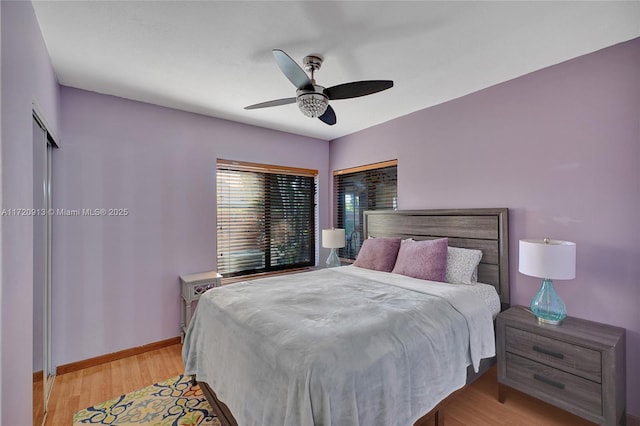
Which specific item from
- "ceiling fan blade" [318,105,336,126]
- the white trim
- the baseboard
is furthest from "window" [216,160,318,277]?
"ceiling fan blade" [318,105,336,126]

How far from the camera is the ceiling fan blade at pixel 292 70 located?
1558 mm

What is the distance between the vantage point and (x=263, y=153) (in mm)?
3893

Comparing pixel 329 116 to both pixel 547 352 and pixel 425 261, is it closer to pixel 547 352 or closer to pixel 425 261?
pixel 425 261

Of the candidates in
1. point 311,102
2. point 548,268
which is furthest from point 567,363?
point 311,102

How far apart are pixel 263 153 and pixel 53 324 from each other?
278 centimetres

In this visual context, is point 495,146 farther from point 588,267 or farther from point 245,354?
point 245,354

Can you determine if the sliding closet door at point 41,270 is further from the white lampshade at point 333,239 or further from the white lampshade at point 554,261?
the white lampshade at point 554,261

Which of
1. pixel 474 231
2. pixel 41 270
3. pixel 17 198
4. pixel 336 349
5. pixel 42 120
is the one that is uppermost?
pixel 42 120

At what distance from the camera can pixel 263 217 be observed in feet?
13.2

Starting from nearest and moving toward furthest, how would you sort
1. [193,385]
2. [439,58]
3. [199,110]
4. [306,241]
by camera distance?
[439,58] → [193,385] → [199,110] → [306,241]

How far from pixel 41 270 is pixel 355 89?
2655mm

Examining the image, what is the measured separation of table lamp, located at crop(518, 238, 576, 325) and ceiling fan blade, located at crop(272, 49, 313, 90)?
6.33 feet

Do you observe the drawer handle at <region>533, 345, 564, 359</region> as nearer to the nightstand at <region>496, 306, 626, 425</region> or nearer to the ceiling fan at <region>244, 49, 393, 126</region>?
the nightstand at <region>496, 306, 626, 425</region>

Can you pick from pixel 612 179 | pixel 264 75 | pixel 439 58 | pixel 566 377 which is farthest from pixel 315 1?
pixel 566 377
